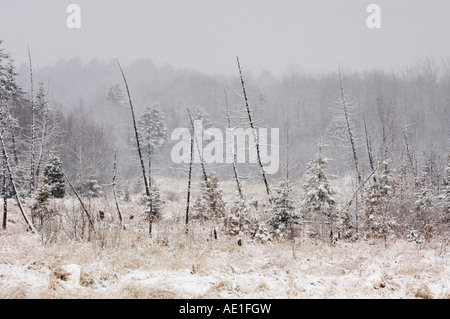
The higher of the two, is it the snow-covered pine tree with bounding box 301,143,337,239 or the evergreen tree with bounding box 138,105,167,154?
the evergreen tree with bounding box 138,105,167,154

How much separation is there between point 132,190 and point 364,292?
31972 mm

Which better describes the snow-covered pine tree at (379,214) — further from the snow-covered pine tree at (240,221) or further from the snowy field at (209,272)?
the snow-covered pine tree at (240,221)

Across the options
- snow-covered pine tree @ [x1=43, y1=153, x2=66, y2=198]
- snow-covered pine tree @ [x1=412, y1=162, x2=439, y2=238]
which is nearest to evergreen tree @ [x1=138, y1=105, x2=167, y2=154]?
snow-covered pine tree @ [x1=43, y1=153, x2=66, y2=198]

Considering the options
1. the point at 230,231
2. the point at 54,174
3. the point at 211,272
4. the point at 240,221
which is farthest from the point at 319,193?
the point at 54,174

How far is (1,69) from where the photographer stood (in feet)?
71.3

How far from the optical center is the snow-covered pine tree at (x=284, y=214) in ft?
41.7

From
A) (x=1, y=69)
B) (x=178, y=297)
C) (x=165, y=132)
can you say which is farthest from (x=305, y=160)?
(x=178, y=297)

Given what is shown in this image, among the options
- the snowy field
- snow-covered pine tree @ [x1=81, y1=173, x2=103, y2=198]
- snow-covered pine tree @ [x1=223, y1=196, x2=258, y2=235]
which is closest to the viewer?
the snowy field

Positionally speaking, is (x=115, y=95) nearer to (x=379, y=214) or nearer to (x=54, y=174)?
(x=54, y=174)

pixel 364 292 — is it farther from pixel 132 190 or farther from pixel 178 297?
pixel 132 190

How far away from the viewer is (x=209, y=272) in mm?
6324

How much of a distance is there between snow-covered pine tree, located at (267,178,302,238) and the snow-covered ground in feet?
11.6

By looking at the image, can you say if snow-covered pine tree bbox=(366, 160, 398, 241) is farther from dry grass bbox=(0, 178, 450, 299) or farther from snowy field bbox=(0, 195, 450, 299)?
snowy field bbox=(0, 195, 450, 299)

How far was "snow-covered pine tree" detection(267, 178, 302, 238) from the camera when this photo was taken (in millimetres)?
12695
